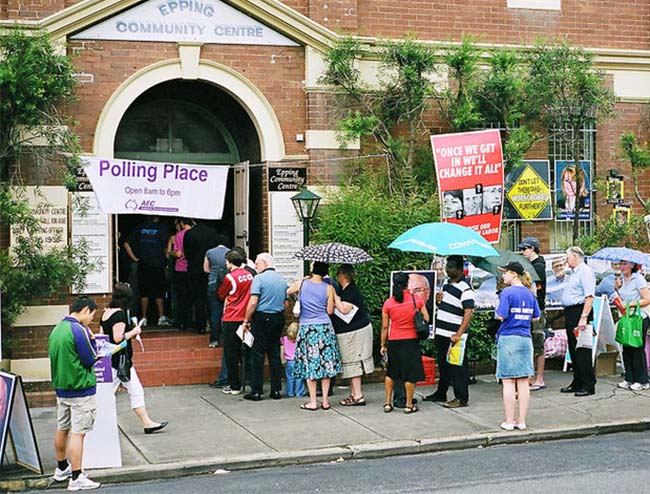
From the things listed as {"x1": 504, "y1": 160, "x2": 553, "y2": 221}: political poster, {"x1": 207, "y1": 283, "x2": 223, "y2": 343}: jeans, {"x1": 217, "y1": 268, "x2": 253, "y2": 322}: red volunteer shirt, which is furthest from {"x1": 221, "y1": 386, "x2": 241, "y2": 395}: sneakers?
{"x1": 504, "y1": 160, "x2": 553, "y2": 221}: political poster

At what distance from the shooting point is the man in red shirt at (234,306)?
13141 mm

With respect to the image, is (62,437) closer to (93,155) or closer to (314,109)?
(93,155)

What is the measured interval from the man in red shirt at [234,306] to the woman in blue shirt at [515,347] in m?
3.51

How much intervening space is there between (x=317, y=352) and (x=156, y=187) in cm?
329

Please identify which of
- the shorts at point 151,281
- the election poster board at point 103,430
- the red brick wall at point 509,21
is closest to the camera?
the election poster board at point 103,430

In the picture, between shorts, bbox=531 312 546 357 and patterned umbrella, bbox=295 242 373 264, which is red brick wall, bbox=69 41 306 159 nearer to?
patterned umbrella, bbox=295 242 373 264

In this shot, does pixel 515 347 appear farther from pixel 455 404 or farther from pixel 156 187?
pixel 156 187

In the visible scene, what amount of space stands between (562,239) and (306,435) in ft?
24.7

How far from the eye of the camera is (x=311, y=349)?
1228 cm

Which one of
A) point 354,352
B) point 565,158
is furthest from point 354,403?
point 565,158

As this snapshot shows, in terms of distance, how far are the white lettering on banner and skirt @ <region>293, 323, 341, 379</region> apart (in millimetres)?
4804

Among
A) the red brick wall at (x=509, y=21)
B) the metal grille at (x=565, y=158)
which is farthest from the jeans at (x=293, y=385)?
the metal grille at (x=565, y=158)

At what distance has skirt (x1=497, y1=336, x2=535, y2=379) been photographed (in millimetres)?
11023

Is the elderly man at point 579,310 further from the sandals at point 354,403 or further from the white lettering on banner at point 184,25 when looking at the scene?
the white lettering on banner at point 184,25
